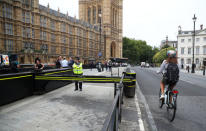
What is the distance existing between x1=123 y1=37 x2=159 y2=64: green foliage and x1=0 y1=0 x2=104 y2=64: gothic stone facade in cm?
5066

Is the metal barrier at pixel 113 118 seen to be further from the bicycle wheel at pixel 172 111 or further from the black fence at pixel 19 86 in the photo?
the black fence at pixel 19 86

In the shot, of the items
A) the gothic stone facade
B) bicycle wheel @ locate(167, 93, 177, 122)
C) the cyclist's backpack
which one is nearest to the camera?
bicycle wheel @ locate(167, 93, 177, 122)

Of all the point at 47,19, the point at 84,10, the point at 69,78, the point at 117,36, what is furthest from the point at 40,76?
the point at 84,10

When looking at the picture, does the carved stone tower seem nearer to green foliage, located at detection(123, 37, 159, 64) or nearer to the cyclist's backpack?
green foliage, located at detection(123, 37, 159, 64)

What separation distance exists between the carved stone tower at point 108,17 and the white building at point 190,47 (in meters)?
29.5

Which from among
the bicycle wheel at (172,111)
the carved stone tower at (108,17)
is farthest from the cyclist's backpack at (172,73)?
the carved stone tower at (108,17)

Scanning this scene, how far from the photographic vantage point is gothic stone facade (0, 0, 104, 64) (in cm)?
2667

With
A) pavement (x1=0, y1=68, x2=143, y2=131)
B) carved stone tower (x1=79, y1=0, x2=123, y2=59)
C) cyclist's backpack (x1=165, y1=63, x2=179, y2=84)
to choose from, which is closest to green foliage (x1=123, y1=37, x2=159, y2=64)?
carved stone tower (x1=79, y1=0, x2=123, y2=59)

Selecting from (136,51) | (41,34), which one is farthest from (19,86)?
(136,51)

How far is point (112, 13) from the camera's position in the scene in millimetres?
76250

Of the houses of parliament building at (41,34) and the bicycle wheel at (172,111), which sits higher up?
the houses of parliament building at (41,34)

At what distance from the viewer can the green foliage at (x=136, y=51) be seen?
97300 mm

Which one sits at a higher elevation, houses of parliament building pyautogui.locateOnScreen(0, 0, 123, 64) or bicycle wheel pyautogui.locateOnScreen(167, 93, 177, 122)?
houses of parliament building pyautogui.locateOnScreen(0, 0, 123, 64)

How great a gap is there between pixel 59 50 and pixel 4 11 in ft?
53.1
